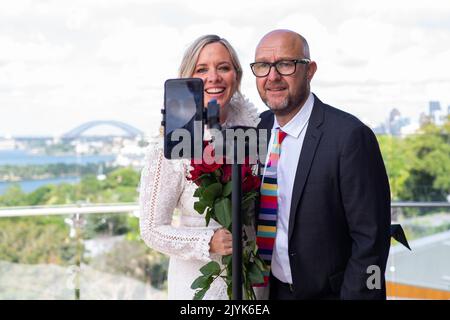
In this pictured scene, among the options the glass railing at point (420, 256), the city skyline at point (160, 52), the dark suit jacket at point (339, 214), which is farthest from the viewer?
the city skyline at point (160, 52)

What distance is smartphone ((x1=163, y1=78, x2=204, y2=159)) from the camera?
1.28 meters

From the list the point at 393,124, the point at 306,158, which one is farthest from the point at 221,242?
the point at 393,124

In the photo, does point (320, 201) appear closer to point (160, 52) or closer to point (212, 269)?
point (212, 269)

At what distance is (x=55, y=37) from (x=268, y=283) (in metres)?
4.47

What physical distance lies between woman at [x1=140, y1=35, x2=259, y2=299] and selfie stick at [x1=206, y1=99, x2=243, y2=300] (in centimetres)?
52

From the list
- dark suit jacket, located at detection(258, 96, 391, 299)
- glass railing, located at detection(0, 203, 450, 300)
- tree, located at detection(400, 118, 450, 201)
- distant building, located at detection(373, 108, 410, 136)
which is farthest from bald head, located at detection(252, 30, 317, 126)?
tree, located at detection(400, 118, 450, 201)

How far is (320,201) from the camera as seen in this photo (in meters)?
1.63

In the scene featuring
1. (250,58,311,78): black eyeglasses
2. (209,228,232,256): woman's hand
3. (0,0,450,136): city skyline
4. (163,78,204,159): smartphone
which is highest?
(0,0,450,136): city skyline

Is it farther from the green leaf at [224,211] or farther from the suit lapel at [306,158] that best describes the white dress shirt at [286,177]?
the green leaf at [224,211]

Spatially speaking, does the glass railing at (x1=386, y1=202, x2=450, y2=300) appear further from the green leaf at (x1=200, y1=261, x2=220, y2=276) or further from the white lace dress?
the green leaf at (x1=200, y1=261, x2=220, y2=276)

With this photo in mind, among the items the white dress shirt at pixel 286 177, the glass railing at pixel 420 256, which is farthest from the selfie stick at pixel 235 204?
the glass railing at pixel 420 256

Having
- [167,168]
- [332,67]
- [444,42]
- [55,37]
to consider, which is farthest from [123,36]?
[167,168]

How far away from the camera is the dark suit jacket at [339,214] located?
63.3 inches

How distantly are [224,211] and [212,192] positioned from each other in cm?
5
